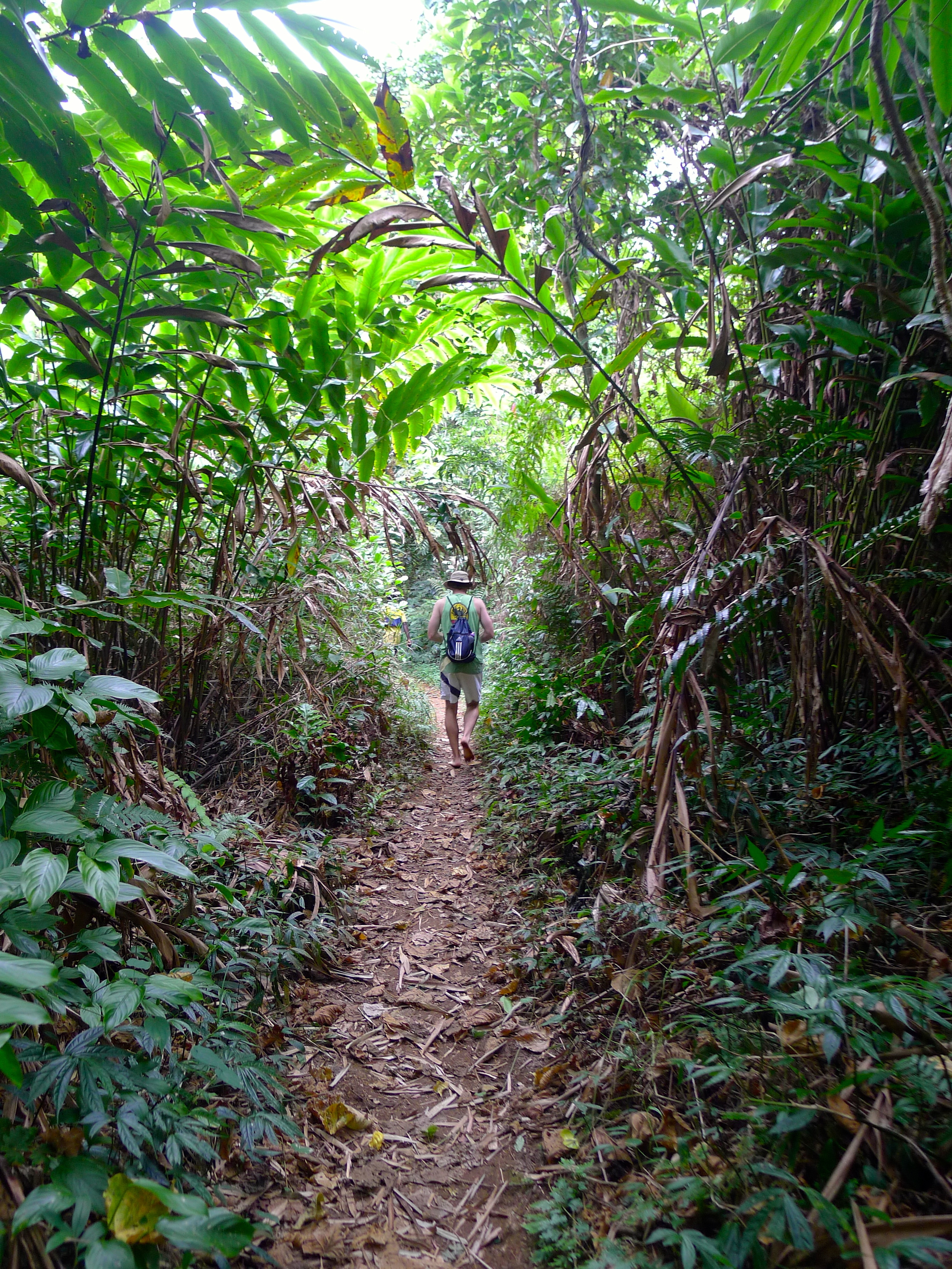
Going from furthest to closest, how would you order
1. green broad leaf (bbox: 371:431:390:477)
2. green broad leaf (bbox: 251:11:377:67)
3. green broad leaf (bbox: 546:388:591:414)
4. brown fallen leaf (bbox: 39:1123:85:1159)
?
green broad leaf (bbox: 371:431:390:477)
green broad leaf (bbox: 546:388:591:414)
green broad leaf (bbox: 251:11:377:67)
brown fallen leaf (bbox: 39:1123:85:1159)

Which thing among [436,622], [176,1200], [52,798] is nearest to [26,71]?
[52,798]

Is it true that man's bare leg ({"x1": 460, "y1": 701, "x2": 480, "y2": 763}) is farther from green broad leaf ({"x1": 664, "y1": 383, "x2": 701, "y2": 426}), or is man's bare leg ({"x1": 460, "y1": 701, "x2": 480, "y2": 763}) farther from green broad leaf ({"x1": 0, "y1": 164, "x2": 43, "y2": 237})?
green broad leaf ({"x1": 0, "y1": 164, "x2": 43, "y2": 237})

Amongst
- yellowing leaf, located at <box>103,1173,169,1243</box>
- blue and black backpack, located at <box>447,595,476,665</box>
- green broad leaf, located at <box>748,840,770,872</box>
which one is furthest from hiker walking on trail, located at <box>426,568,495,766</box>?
yellowing leaf, located at <box>103,1173,169,1243</box>

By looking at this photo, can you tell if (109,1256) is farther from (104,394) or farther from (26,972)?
(104,394)

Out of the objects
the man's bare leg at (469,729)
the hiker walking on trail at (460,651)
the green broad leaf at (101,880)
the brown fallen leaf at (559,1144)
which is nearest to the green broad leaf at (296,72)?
the green broad leaf at (101,880)

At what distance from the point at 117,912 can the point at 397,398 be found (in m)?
2.22

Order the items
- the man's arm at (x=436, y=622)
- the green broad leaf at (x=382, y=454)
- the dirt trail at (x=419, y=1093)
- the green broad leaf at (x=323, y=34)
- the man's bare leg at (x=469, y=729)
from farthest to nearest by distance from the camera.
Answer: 1. the man's arm at (x=436, y=622)
2. the man's bare leg at (x=469, y=729)
3. the green broad leaf at (x=382, y=454)
4. the green broad leaf at (x=323, y=34)
5. the dirt trail at (x=419, y=1093)

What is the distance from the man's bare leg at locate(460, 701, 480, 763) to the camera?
548 cm

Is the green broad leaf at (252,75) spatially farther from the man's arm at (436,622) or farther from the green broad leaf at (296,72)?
the man's arm at (436,622)

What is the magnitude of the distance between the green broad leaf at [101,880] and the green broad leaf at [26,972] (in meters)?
0.20

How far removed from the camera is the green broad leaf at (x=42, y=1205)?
2.93 ft

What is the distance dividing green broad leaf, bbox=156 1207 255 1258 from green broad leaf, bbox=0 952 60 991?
423 mm

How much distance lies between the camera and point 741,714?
247 cm

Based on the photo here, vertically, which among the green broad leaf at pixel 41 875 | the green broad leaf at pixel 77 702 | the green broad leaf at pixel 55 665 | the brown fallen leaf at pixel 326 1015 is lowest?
the brown fallen leaf at pixel 326 1015
